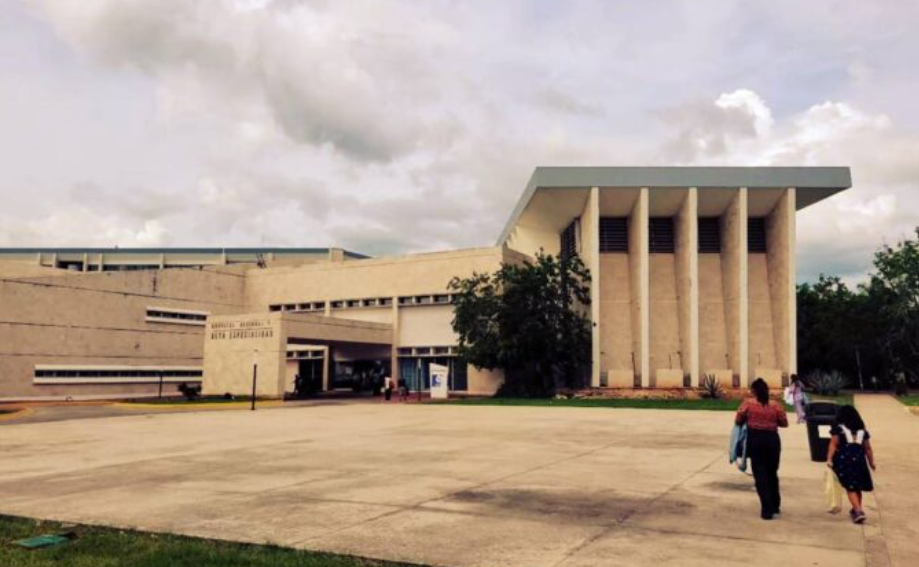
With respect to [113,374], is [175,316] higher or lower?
higher

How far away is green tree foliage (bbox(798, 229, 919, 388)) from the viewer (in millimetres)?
51938

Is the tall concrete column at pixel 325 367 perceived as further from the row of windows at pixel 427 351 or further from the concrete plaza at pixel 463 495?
the concrete plaza at pixel 463 495

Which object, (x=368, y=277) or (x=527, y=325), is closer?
(x=527, y=325)

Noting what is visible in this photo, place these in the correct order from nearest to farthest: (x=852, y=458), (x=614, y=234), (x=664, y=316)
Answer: (x=852, y=458), (x=664, y=316), (x=614, y=234)

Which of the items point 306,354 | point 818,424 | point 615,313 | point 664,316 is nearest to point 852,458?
point 818,424

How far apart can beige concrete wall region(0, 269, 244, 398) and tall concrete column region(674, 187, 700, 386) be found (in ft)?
109

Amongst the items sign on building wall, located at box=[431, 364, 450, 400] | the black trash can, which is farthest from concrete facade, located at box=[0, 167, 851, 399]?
the black trash can

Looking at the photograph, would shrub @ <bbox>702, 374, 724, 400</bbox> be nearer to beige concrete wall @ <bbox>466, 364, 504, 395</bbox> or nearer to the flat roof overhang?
the flat roof overhang

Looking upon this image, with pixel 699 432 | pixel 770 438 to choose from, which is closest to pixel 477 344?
pixel 699 432

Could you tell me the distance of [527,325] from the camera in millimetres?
41844

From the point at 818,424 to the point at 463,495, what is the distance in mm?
7524

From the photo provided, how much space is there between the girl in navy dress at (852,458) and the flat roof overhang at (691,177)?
35846 millimetres

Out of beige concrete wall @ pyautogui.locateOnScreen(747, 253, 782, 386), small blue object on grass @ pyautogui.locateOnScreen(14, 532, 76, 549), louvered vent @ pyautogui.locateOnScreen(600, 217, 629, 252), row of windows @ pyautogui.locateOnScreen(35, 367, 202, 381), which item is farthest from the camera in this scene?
louvered vent @ pyautogui.locateOnScreen(600, 217, 629, 252)

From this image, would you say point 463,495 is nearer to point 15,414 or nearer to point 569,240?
point 15,414
